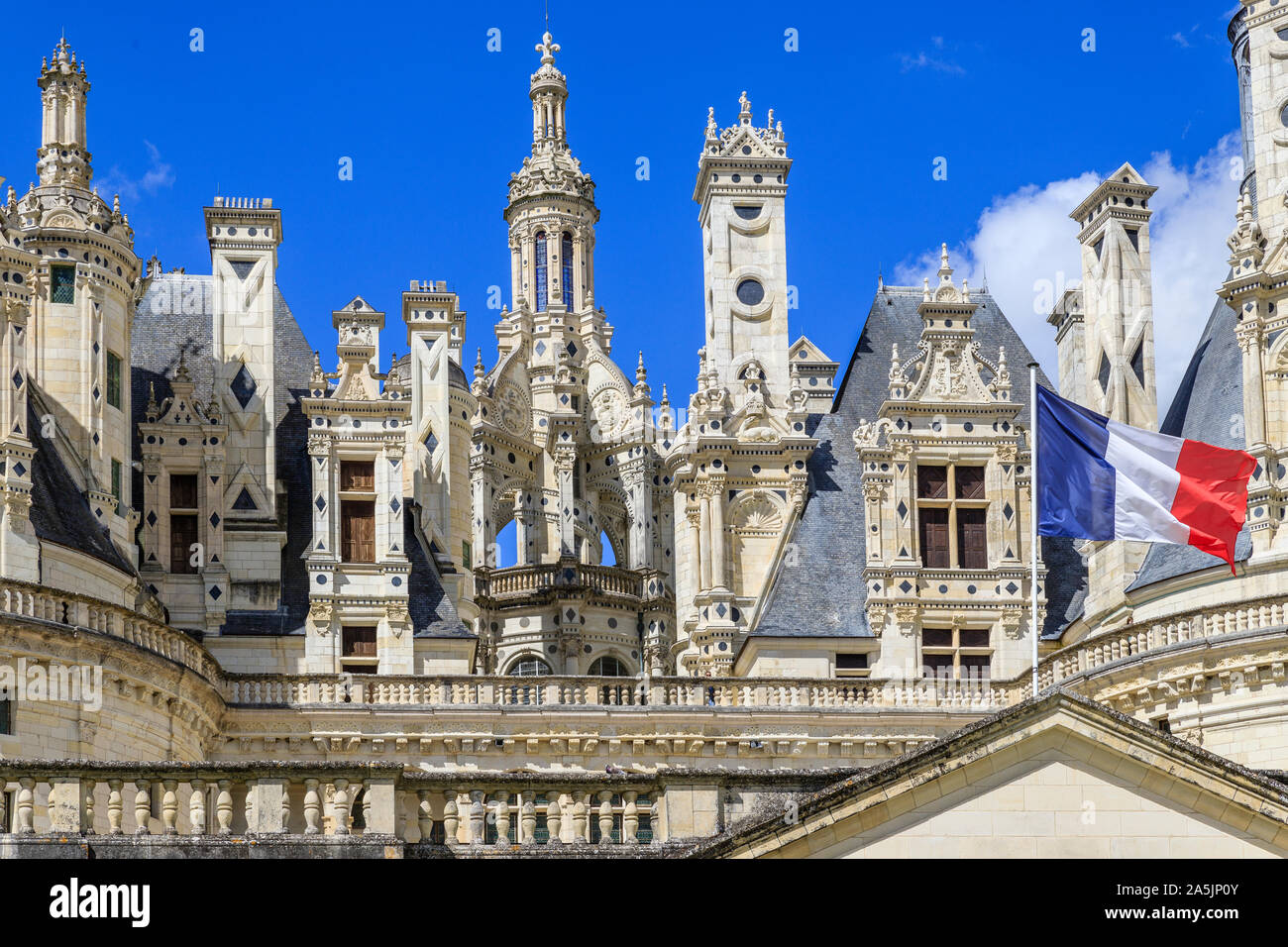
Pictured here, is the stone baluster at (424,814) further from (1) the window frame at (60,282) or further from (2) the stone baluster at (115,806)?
(1) the window frame at (60,282)

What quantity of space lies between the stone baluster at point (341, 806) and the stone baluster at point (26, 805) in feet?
8.74

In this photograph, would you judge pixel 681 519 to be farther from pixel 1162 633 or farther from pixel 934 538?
pixel 1162 633

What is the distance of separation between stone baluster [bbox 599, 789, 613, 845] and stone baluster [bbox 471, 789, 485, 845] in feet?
3.56

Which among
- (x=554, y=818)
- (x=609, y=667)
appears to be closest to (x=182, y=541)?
(x=609, y=667)

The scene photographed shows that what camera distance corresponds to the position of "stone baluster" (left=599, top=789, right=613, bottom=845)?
24031mm

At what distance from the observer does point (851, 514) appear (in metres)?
50.1

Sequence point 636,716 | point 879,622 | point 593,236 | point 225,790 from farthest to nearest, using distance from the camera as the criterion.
A: point 593,236 → point 879,622 → point 636,716 → point 225,790

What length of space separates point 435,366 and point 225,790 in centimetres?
2865

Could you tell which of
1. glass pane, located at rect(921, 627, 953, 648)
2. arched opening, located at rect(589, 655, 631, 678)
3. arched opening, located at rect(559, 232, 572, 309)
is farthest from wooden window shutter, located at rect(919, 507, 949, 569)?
arched opening, located at rect(559, 232, 572, 309)

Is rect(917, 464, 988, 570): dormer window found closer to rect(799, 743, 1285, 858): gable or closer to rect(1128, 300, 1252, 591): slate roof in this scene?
rect(1128, 300, 1252, 591): slate roof

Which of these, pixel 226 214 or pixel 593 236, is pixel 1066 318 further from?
pixel 593 236

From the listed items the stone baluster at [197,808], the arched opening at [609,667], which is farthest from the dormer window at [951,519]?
the stone baluster at [197,808]

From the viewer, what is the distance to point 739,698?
4462 cm
